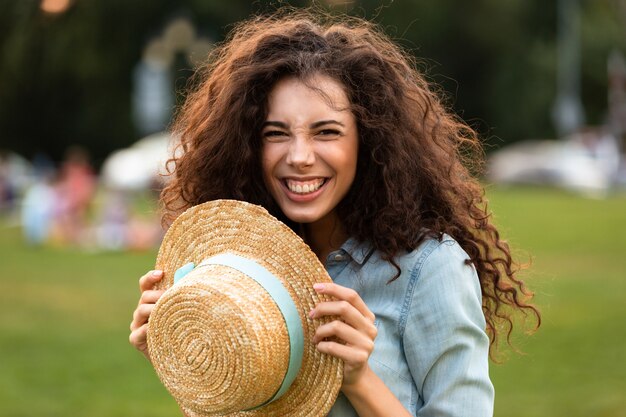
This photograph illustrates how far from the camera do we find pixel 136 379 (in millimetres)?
7883

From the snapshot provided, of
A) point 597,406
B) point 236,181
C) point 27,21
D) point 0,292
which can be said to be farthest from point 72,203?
point 236,181

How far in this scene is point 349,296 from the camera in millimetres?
2387

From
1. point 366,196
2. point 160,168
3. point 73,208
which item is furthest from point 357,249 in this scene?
point 73,208

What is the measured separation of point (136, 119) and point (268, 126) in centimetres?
3248

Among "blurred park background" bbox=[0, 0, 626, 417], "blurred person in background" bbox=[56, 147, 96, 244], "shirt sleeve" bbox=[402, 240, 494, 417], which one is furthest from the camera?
"blurred person in background" bbox=[56, 147, 96, 244]

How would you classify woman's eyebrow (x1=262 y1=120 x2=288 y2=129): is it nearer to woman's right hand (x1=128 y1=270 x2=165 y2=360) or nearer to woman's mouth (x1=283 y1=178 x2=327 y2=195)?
woman's mouth (x1=283 y1=178 x2=327 y2=195)

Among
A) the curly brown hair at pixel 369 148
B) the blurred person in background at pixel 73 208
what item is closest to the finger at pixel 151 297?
the curly brown hair at pixel 369 148

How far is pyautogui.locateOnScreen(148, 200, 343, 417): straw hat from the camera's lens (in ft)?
7.79

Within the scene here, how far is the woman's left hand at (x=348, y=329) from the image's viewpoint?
2373 mm

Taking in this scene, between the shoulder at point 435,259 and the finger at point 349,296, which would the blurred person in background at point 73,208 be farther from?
the finger at point 349,296

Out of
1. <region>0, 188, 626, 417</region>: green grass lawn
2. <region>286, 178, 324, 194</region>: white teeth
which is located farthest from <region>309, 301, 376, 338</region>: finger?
<region>0, 188, 626, 417</region>: green grass lawn

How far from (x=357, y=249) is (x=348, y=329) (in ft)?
1.26

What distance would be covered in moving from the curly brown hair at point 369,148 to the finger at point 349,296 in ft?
0.72

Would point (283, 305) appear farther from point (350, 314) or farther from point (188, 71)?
point (188, 71)
